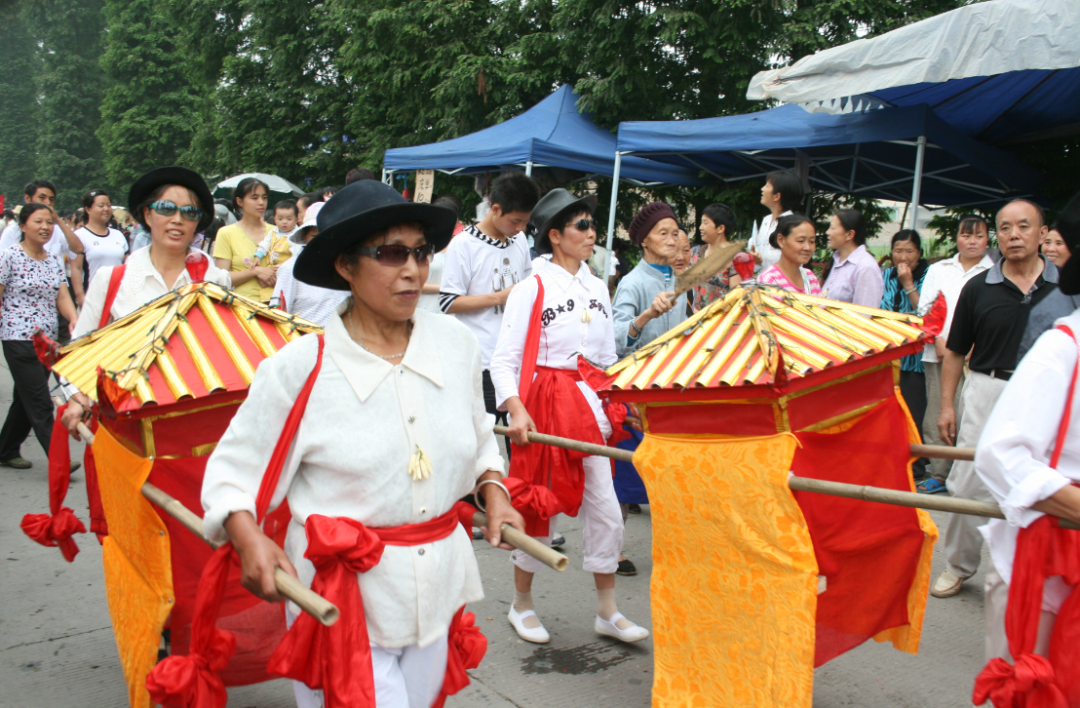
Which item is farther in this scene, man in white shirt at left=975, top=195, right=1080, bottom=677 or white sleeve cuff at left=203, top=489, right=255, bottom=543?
man in white shirt at left=975, top=195, right=1080, bottom=677

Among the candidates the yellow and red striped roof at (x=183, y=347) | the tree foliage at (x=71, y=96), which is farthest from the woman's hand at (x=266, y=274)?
the tree foliage at (x=71, y=96)

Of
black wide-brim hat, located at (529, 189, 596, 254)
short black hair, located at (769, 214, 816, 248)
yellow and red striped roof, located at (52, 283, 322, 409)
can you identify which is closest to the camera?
yellow and red striped roof, located at (52, 283, 322, 409)

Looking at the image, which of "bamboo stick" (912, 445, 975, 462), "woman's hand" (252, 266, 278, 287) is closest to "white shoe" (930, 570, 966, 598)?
"bamboo stick" (912, 445, 975, 462)

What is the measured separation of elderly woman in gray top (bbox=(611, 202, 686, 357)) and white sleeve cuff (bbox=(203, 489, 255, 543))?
2.55 m

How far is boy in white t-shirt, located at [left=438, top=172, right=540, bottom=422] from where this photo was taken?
4.67 meters

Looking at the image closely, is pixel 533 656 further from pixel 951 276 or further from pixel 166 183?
pixel 951 276

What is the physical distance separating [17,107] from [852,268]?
5832 cm

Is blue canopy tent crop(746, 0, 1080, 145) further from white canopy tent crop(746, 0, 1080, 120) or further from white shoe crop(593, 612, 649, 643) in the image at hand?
white shoe crop(593, 612, 649, 643)

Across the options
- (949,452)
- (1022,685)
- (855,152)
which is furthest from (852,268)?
(855,152)

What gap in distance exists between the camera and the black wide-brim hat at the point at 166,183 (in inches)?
141

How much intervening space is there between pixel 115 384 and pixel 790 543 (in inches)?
80.1

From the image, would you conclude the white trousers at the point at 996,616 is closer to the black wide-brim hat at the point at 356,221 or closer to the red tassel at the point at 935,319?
the red tassel at the point at 935,319

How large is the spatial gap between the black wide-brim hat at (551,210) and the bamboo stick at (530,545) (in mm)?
1956

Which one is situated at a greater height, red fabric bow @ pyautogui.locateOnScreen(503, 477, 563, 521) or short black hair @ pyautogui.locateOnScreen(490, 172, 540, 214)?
short black hair @ pyautogui.locateOnScreen(490, 172, 540, 214)
